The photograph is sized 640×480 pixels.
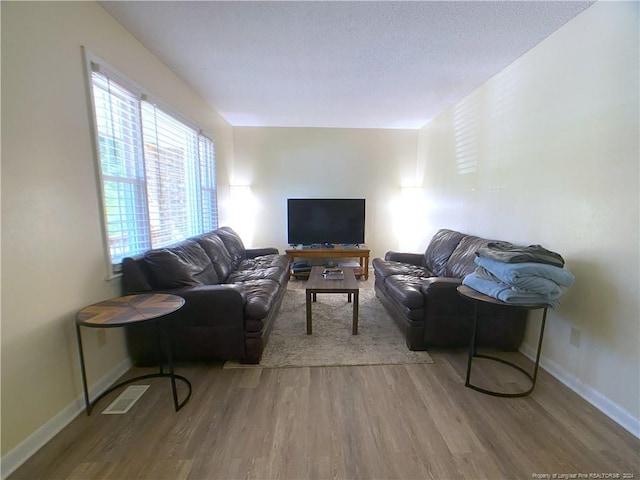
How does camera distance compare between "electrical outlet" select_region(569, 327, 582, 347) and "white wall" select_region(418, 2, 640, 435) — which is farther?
"electrical outlet" select_region(569, 327, 582, 347)

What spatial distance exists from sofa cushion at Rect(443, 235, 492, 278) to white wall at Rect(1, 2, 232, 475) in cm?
292

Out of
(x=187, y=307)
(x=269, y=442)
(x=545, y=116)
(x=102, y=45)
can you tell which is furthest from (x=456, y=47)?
(x=269, y=442)

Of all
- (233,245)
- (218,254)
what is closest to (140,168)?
(218,254)

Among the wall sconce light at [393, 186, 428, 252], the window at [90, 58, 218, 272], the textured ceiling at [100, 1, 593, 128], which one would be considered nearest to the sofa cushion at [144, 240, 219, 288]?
the window at [90, 58, 218, 272]

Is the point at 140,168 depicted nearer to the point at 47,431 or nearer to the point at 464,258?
the point at 47,431

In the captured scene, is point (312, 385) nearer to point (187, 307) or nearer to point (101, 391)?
point (187, 307)

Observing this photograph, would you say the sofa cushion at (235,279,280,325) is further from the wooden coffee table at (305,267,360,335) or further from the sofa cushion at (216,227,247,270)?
the sofa cushion at (216,227,247,270)

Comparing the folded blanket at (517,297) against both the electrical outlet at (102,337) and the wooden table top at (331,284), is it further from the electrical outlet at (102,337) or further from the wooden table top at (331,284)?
the electrical outlet at (102,337)

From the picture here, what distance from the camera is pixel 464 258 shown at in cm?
283

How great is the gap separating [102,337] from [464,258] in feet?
9.98

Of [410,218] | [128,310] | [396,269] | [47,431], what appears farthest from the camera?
[410,218]

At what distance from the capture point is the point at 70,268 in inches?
64.7

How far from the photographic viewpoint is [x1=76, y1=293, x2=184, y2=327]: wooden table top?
1501mm

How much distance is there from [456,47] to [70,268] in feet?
10.1
